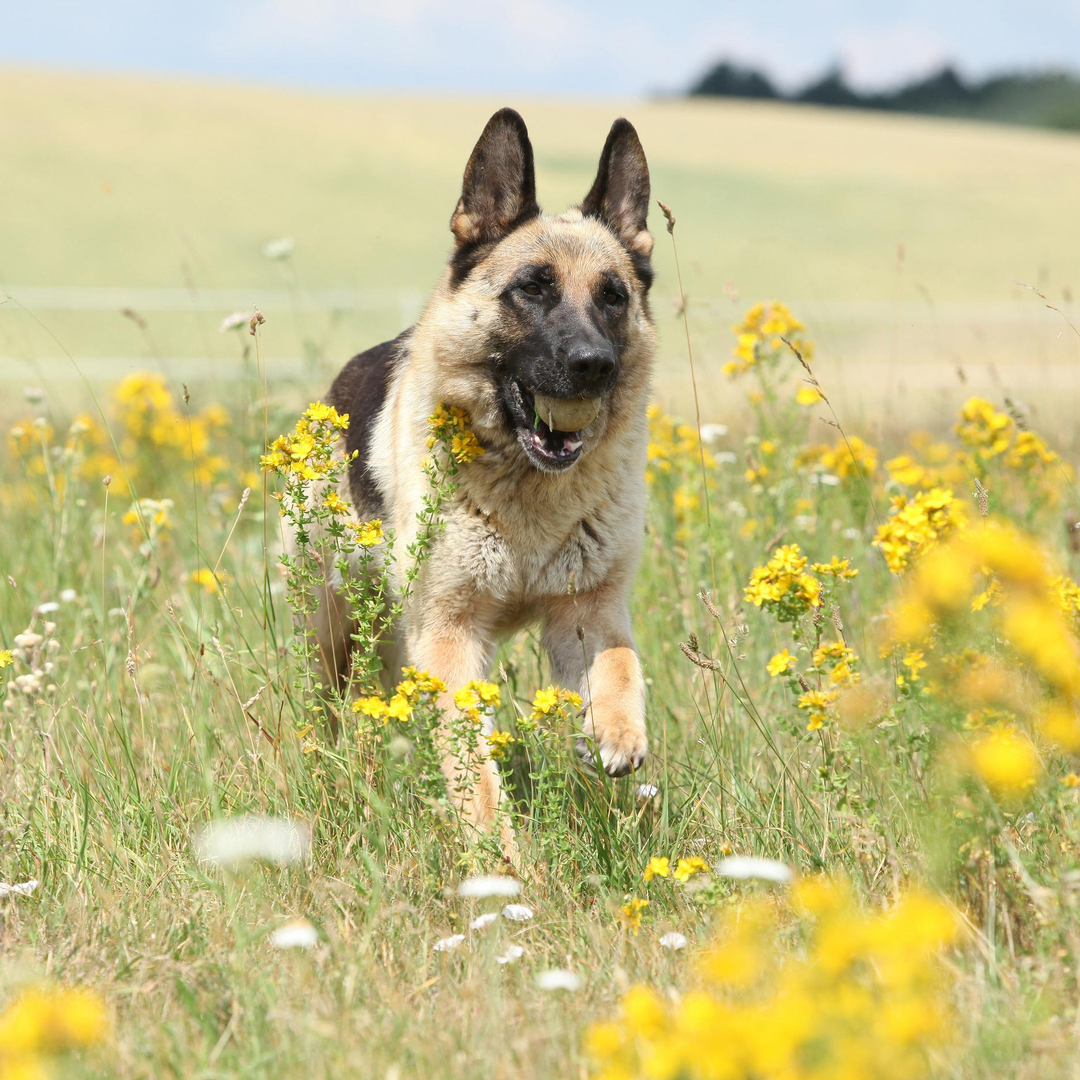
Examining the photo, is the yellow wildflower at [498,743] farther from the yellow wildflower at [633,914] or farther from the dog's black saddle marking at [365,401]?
the dog's black saddle marking at [365,401]

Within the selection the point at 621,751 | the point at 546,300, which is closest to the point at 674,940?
the point at 621,751

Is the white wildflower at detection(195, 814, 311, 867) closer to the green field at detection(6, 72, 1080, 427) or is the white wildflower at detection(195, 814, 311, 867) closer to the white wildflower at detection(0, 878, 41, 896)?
the white wildflower at detection(0, 878, 41, 896)

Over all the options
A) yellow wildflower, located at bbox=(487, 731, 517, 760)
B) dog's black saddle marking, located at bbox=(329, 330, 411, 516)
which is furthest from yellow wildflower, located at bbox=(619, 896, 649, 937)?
dog's black saddle marking, located at bbox=(329, 330, 411, 516)

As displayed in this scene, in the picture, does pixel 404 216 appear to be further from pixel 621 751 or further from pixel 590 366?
pixel 621 751

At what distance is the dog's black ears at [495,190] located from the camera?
3.84 m

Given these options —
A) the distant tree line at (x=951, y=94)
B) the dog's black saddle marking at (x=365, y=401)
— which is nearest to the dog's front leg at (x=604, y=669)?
the dog's black saddle marking at (x=365, y=401)

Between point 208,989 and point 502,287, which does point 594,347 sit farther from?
point 208,989

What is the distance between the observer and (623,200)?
411cm

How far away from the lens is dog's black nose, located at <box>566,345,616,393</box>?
136 inches

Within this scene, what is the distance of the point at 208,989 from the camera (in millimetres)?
2271

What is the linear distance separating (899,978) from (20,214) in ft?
121

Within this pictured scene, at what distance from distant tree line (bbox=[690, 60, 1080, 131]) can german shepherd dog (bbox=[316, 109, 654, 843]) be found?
267 ft

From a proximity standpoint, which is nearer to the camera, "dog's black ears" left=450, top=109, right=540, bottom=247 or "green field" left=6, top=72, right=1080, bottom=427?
"dog's black ears" left=450, top=109, right=540, bottom=247

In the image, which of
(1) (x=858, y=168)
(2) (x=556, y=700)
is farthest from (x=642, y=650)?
(1) (x=858, y=168)
